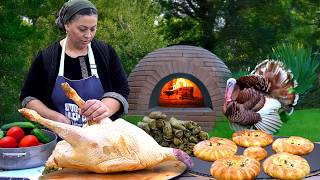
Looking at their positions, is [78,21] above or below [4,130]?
above

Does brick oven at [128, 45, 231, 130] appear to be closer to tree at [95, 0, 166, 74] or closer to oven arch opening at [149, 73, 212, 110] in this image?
A: oven arch opening at [149, 73, 212, 110]

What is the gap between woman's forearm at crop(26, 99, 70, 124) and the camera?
229cm

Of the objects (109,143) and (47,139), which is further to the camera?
(47,139)

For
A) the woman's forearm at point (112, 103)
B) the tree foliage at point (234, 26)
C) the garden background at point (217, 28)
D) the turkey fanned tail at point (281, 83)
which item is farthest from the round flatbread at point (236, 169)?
the tree foliage at point (234, 26)

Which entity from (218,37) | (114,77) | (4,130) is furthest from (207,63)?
(4,130)

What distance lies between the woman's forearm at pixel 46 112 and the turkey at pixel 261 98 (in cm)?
141

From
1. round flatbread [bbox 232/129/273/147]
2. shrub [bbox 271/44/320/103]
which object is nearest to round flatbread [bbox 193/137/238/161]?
round flatbread [bbox 232/129/273/147]

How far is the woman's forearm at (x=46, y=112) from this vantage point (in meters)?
2.29

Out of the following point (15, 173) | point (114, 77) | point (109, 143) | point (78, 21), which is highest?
point (78, 21)

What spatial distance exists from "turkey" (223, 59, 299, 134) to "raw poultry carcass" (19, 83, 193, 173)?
1590 millimetres

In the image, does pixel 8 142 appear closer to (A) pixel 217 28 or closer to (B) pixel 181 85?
(B) pixel 181 85

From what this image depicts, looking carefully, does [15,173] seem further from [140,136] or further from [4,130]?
[140,136]

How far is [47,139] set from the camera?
7.00 ft

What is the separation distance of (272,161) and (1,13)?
15.2 feet
